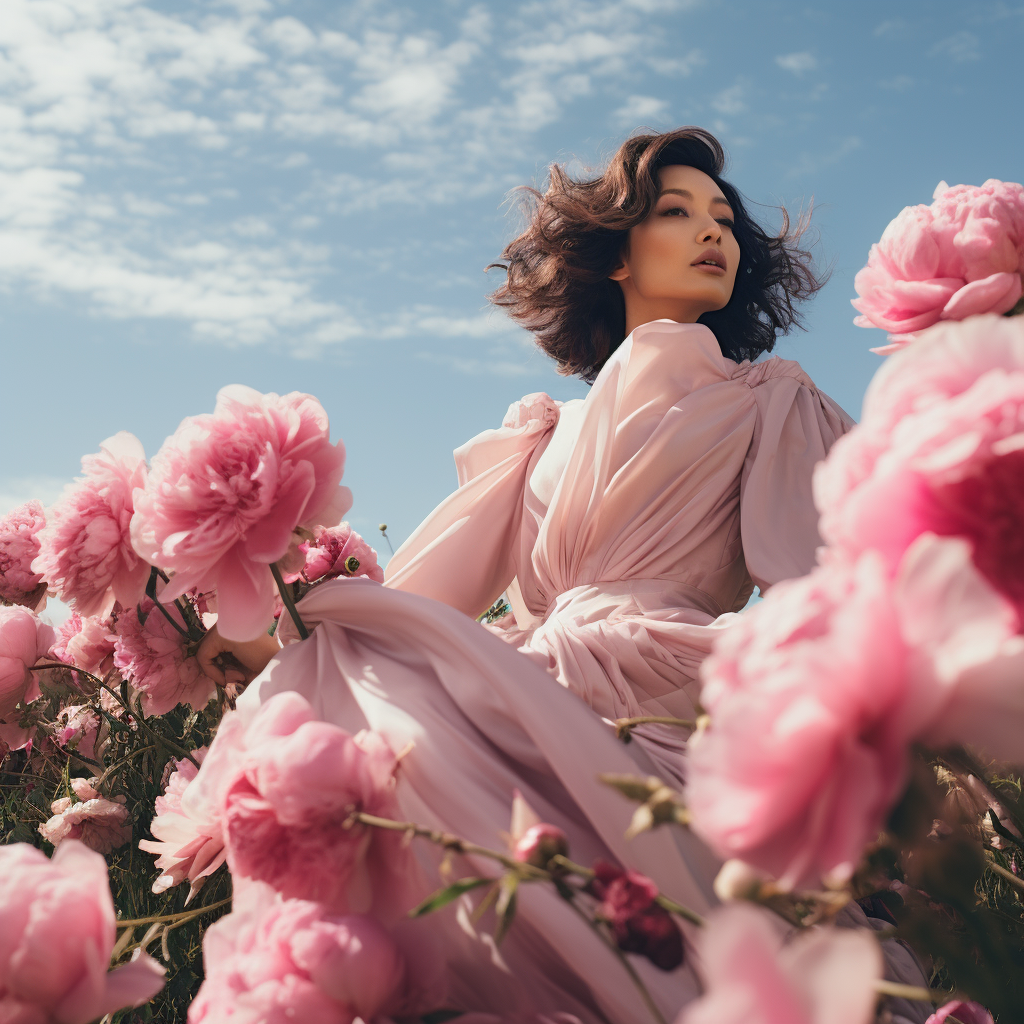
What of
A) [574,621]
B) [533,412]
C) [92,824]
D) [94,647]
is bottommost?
[92,824]

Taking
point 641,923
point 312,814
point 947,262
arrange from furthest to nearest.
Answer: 1. point 947,262
2. point 312,814
3. point 641,923

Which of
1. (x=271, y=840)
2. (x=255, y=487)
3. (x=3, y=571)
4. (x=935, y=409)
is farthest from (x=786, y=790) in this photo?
(x=3, y=571)

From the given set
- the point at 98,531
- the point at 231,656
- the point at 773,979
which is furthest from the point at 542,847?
the point at 231,656

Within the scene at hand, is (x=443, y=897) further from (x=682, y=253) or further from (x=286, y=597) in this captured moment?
(x=682, y=253)

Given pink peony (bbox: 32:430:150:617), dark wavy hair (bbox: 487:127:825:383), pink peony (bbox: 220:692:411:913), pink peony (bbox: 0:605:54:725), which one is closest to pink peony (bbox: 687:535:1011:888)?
pink peony (bbox: 220:692:411:913)

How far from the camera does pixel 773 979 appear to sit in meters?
0.38

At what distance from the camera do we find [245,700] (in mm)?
1273

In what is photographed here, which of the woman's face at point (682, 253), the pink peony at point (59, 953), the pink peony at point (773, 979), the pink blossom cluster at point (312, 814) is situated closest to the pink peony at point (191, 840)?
the pink blossom cluster at point (312, 814)

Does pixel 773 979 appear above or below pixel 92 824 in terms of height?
above

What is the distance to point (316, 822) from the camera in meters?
0.72

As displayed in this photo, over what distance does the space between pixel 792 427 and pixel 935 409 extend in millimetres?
1929

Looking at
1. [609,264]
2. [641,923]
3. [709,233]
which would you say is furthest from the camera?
[609,264]

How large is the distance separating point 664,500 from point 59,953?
1.84 metres

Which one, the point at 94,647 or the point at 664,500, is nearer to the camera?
the point at 94,647
